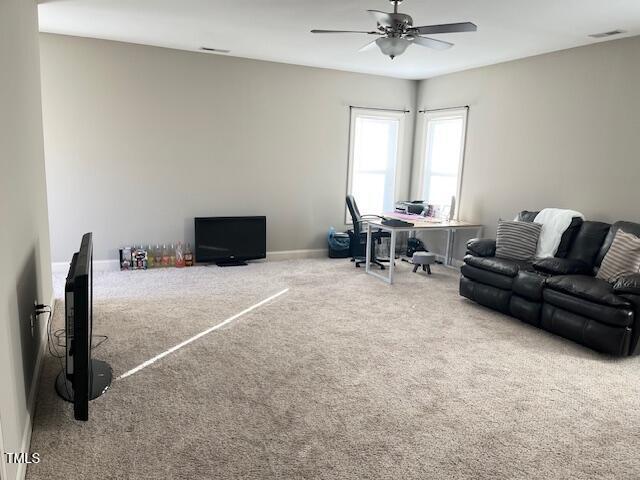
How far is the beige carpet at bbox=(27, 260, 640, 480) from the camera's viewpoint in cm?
218

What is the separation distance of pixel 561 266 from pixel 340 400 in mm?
2393

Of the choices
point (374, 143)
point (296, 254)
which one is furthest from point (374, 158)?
point (296, 254)

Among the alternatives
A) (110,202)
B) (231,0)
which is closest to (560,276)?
(231,0)

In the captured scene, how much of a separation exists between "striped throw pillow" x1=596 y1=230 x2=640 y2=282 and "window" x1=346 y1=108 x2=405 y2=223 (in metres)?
3.62

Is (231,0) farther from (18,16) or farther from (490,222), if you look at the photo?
(490,222)

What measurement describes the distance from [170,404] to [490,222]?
4.53 meters

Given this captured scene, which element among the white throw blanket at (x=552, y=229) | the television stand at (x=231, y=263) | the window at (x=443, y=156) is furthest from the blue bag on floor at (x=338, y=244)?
the white throw blanket at (x=552, y=229)

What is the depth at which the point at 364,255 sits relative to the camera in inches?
257

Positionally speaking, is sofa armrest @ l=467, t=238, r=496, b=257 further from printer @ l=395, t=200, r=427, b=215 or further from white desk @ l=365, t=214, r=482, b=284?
printer @ l=395, t=200, r=427, b=215

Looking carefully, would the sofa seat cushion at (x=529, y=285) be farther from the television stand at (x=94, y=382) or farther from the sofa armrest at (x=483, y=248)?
the television stand at (x=94, y=382)

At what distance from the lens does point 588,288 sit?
3549 mm

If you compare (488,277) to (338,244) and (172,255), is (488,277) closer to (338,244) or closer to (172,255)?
(338,244)

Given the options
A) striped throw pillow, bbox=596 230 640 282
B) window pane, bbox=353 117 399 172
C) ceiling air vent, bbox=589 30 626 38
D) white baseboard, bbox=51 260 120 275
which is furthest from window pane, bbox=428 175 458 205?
white baseboard, bbox=51 260 120 275

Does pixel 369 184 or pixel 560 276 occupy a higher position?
pixel 369 184
